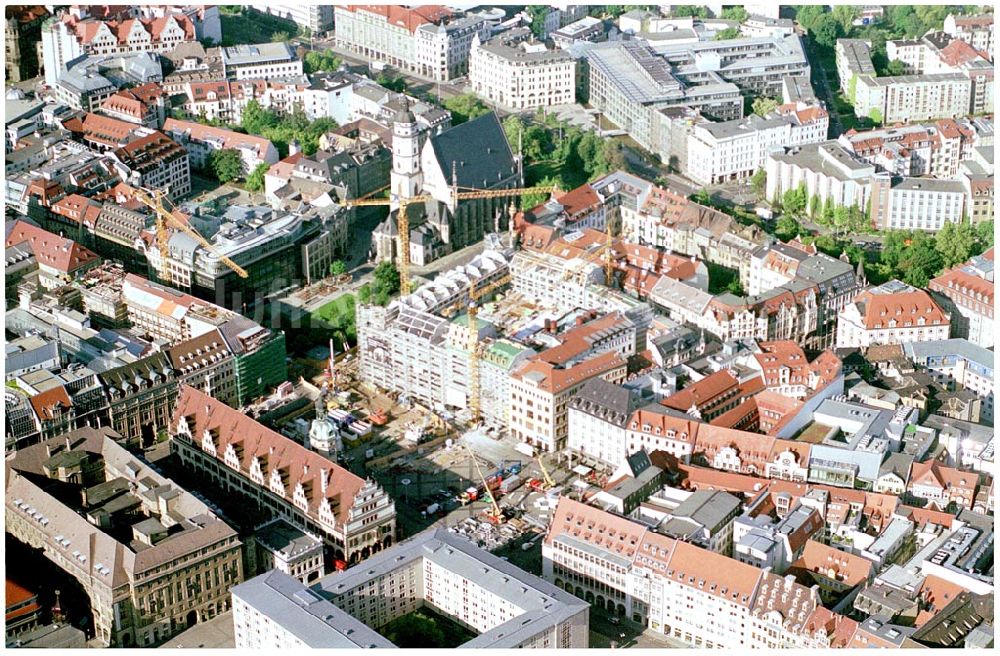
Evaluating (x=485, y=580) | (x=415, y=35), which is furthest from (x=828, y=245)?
(x=415, y=35)

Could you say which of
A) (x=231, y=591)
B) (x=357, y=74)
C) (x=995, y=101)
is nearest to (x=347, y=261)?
(x=357, y=74)

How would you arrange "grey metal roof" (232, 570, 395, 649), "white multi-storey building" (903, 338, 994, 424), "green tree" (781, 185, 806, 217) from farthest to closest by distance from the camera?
"green tree" (781, 185, 806, 217) < "white multi-storey building" (903, 338, 994, 424) < "grey metal roof" (232, 570, 395, 649)

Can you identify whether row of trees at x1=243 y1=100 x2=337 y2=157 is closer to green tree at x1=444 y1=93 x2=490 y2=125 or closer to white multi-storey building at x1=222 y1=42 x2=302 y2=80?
white multi-storey building at x1=222 y1=42 x2=302 y2=80

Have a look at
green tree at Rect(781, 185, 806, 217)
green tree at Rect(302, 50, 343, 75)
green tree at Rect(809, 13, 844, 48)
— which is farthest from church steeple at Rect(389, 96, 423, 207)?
green tree at Rect(809, 13, 844, 48)

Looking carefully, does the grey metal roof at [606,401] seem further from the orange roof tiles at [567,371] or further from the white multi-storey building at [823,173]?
the white multi-storey building at [823,173]

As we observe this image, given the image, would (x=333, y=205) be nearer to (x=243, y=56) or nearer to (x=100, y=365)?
(x=100, y=365)

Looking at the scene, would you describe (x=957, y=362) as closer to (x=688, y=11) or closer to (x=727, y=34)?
(x=727, y=34)
